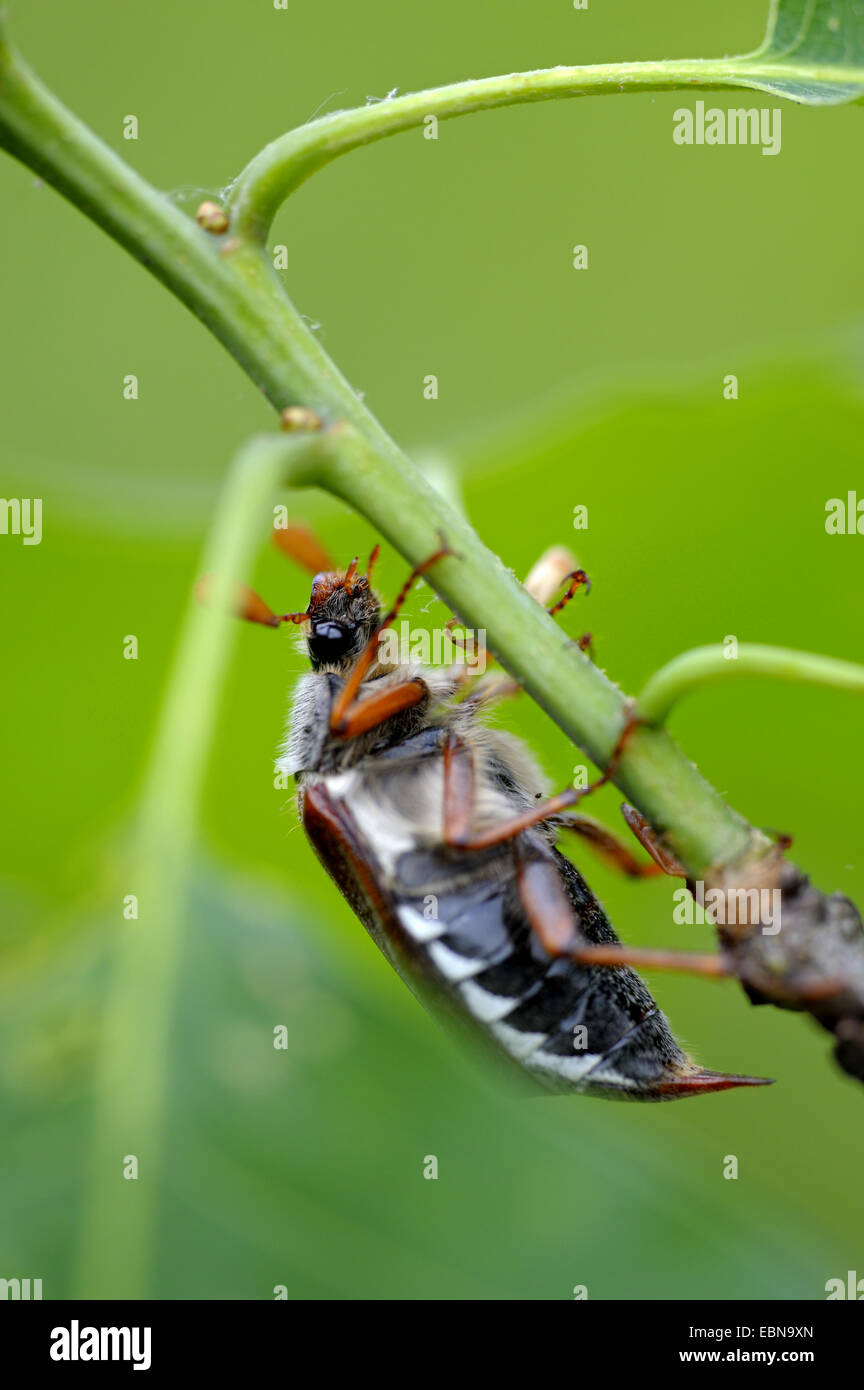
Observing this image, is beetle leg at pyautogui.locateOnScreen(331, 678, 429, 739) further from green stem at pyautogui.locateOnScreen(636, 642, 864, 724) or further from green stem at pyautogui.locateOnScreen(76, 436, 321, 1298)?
green stem at pyautogui.locateOnScreen(636, 642, 864, 724)

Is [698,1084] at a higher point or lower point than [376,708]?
lower

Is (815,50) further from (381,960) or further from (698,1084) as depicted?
(381,960)

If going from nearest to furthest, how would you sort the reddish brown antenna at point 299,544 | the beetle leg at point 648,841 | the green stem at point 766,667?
the green stem at point 766,667, the beetle leg at point 648,841, the reddish brown antenna at point 299,544

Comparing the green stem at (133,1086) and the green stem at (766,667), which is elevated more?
the green stem at (766,667)

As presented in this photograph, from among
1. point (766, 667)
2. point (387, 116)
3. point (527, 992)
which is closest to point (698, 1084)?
point (527, 992)

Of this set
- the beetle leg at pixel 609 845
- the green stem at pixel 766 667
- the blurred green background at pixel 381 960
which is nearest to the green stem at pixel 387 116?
the blurred green background at pixel 381 960

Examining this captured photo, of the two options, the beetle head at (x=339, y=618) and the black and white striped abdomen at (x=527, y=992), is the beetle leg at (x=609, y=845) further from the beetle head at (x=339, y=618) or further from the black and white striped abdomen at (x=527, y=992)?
the beetle head at (x=339, y=618)

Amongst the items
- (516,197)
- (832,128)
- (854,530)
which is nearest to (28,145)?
(854,530)
